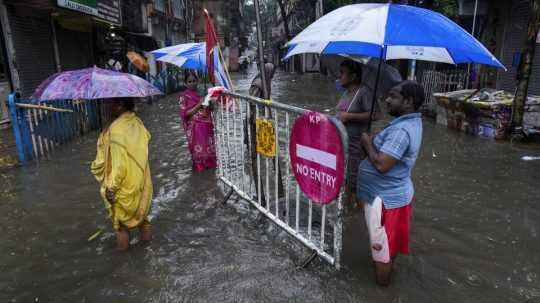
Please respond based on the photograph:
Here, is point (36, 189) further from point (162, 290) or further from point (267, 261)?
point (267, 261)

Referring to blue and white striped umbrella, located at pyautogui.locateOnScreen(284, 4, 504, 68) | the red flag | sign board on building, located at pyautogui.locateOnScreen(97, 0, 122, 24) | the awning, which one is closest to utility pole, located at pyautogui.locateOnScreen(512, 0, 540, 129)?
blue and white striped umbrella, located at pyautogui.locateOnScreen(284, 4, 504, 68)

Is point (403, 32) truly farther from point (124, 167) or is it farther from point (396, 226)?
point (124, 167)

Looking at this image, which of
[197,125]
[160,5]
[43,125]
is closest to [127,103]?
[197,125]

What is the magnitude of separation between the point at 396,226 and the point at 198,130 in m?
3.74

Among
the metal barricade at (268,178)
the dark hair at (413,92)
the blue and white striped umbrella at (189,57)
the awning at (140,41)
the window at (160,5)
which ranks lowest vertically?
the metal barricade at (268,178)

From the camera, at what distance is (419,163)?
630 centimetres

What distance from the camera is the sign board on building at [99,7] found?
9497 millimetres

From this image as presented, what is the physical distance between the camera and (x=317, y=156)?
2812mm

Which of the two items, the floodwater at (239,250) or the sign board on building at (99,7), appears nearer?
the floodwater at (239,250)

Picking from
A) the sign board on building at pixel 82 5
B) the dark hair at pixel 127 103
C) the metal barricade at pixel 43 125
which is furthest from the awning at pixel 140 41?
the dark hair at pixel 127 103

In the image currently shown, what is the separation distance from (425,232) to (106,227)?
10.9 feet

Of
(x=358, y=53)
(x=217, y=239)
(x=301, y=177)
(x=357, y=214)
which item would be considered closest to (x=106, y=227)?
(x=217, y=239)

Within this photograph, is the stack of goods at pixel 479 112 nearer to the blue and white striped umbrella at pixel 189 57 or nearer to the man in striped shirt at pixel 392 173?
the blue and white striped umbrella at pixel 189 57

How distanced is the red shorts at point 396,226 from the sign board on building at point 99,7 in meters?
9.27
